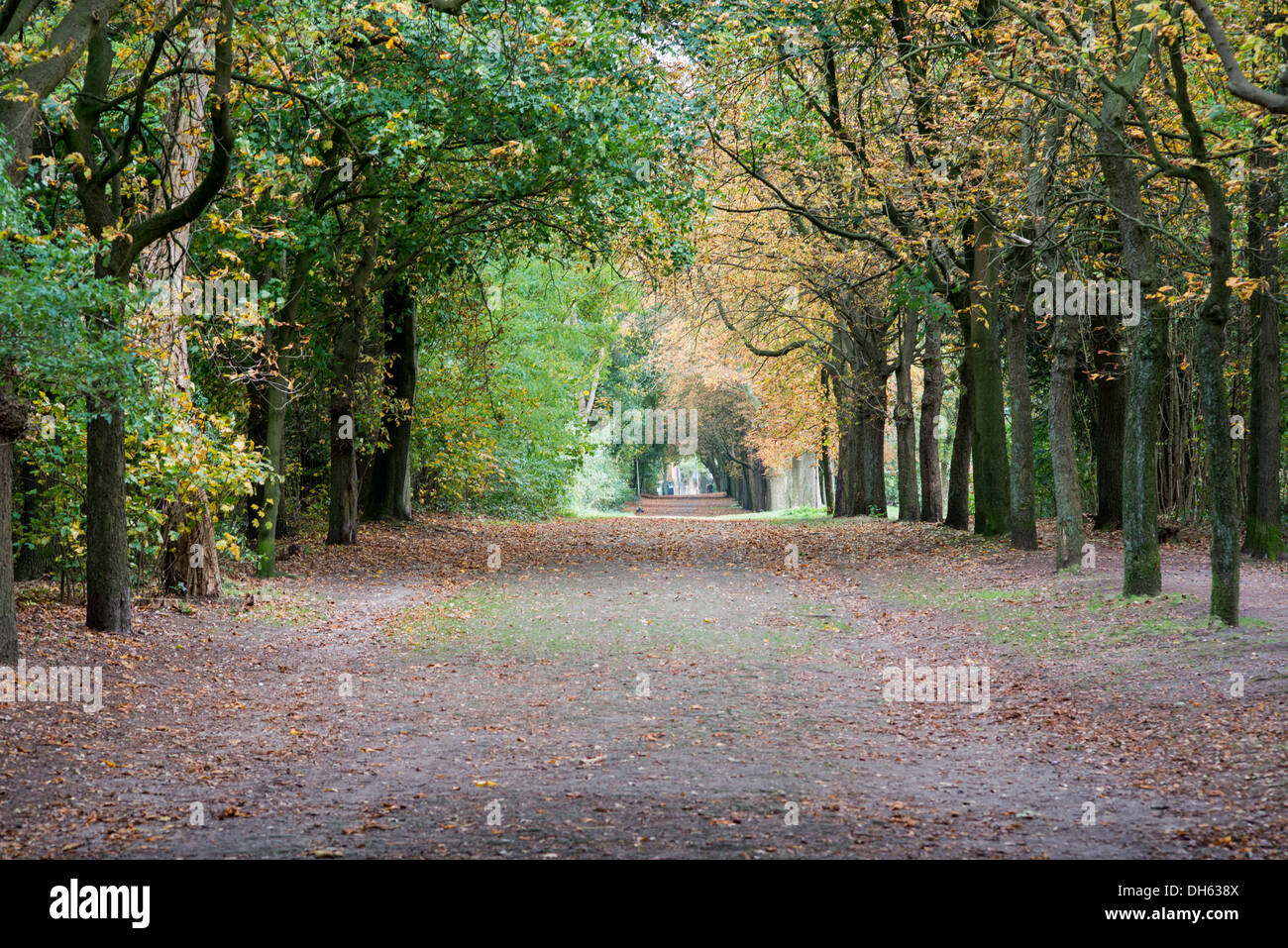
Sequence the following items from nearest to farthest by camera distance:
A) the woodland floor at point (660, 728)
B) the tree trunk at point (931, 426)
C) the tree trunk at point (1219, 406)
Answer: the woodland floor at point (660, 728) < the tree trunk at point (1219, 406) < the tree trunk at point (931, 426)

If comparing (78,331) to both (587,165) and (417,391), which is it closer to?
(587,165)

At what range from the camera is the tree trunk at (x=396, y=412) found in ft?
76.6

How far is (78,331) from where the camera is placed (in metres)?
7.63

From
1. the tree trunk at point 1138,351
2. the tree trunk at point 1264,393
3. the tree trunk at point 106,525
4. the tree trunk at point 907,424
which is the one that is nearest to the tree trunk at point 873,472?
the tree trunk at point 907,424

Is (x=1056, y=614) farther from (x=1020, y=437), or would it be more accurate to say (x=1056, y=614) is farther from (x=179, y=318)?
(x=179, y=318)

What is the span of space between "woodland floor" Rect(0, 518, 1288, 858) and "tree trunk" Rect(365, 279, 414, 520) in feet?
28.6

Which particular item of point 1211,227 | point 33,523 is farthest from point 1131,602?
point 33,523

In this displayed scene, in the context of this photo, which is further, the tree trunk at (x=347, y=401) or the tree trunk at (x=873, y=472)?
the tree trunk at (x=873, y=472)

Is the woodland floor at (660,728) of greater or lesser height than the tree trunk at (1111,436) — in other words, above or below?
below

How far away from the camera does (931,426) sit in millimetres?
25844

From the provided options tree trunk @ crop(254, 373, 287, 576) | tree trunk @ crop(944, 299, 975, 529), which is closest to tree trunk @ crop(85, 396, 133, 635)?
tree trunk @ crop(254, 373, 287, 576)

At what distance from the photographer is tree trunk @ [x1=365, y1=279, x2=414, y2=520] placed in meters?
23.4

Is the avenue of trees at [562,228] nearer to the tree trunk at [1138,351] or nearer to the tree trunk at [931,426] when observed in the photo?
the tree trunk at [1138,351]

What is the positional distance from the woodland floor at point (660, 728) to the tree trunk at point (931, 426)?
412 inches
